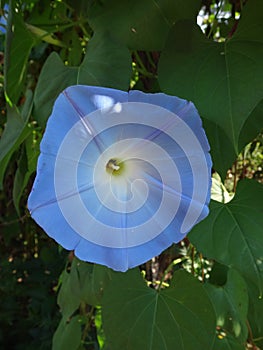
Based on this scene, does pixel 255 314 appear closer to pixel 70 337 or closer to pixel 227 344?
pixel 227 344

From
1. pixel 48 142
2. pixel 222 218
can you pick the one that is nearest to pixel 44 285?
pixel 222 218

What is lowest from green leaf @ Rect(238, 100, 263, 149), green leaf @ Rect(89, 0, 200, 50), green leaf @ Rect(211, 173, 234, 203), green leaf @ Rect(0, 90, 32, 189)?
green leaf @ Rect(211, 173, 234, 203)

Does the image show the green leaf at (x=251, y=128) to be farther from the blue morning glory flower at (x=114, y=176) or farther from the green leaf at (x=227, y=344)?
the green leaf at (x=227, y=344)

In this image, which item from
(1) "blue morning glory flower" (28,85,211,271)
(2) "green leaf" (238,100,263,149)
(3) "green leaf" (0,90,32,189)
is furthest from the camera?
(3) "green leaf" (0,90,32,189)

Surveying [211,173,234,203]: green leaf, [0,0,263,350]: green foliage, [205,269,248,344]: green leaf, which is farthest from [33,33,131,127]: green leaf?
[205,269,248,344]: green leaf

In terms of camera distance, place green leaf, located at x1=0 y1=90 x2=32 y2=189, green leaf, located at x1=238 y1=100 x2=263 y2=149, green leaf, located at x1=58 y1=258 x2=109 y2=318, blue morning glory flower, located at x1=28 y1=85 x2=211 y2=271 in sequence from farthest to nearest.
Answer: green leaf, located at x1=58 y1=258 x2=109 y2=318 < green leaf, located at x1=0 y1=90 x2=32 y2=189 < green leaf, located at x1=238 y1=100 x2=263 y2=149 < blue morning glory flower, located at x1=28 y1=85 x2=211 y2=271

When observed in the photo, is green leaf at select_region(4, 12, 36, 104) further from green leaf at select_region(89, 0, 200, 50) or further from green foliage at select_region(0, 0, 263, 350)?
green leaf at select_region(89, 0, 200, 50)

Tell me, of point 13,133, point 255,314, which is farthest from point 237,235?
point 13,133
